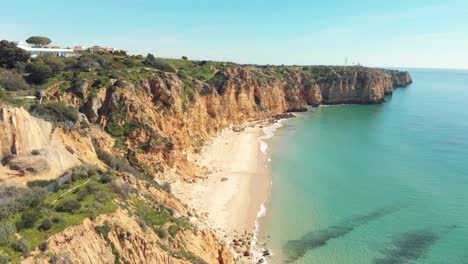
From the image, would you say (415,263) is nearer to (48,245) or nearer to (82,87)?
(48,245)

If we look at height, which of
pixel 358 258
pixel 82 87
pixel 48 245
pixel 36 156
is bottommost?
pixel 358 258

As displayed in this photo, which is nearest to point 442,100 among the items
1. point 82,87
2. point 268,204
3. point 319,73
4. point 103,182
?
point 319,73

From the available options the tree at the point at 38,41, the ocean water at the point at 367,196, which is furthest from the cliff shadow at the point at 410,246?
the tree at the point at 38,41

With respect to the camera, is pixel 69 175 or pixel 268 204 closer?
pixel 69 175

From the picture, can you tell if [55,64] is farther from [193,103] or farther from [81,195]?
[81,195]

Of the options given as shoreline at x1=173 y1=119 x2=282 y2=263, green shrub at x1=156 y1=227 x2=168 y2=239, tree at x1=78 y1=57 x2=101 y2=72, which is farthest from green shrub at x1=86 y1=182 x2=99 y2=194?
tree at x1=78 y1=57 x2=101 y2=72

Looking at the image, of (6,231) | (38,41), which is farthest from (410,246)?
(38,41)
